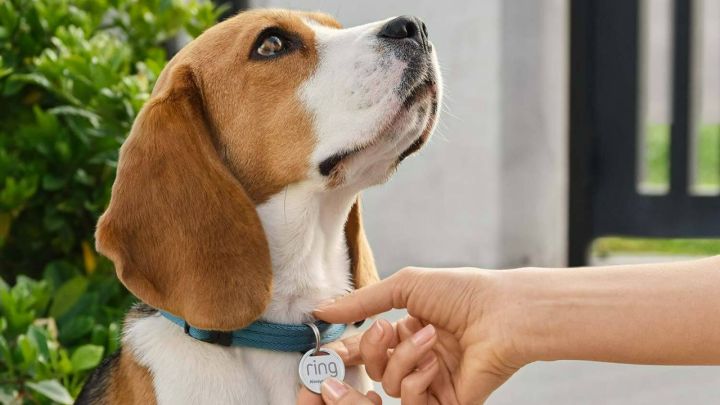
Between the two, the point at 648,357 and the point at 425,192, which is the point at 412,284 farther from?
the point at 425,192

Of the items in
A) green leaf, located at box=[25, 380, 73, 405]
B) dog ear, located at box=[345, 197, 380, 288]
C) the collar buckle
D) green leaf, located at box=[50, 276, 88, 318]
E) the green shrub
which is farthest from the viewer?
green leaf, located at box=[50, 276, 88, 318]

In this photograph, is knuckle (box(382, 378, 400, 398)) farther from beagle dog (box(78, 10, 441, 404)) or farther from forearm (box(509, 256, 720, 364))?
forearm (box(509, 256, 720, 364))

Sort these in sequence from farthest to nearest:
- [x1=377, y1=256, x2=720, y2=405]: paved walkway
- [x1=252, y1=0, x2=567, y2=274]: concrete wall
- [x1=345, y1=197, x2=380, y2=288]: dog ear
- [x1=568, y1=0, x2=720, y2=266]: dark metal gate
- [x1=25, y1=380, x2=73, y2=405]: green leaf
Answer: [x1=568, y1=0, x2=720, y2=266]: dark metal gate, [x1=252, y1=0, x2=567, y2=274]: concrete wall, [x1=377, y1=256, x2=720, y2=405]: paved walkway, [x1=25, y1=380, x2=73, y2=405]: green leaf, [x1=345, y1=197, x2=380, y2=288]: dog ear

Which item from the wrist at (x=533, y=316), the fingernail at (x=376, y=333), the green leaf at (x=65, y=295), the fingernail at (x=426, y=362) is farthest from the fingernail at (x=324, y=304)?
the green leaf at (x=65, y=295)

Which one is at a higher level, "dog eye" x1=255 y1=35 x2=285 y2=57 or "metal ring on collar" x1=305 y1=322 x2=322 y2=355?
"dog eye" x1=255 y1=35 x2=285 y2=57

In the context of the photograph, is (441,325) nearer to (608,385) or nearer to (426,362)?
(426,362)

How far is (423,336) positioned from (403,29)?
609mm

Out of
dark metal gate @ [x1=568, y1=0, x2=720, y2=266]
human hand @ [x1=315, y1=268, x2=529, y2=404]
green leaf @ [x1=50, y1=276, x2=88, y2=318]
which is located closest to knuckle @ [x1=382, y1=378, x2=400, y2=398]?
human hand @ [x1=315, y1=268, x2=529, y2=404]

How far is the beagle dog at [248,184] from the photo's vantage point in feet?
6.25

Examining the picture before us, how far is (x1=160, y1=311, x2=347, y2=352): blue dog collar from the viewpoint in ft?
6.38

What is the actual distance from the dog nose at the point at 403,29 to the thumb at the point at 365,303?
0.47 m

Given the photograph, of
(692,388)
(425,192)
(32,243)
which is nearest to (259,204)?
(32,243)

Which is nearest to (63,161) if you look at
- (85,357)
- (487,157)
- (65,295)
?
(65,295)

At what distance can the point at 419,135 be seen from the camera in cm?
204
